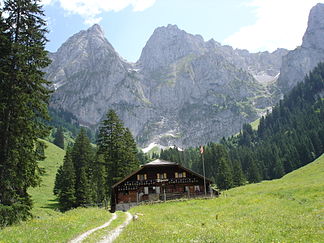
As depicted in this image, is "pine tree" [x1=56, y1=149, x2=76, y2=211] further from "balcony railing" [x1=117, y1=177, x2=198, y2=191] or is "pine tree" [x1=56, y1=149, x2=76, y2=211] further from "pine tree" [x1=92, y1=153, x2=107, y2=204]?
"balcony railing" [x1=117, y1=177, x2=198, y2=191]

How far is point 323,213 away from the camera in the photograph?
20.6 metres

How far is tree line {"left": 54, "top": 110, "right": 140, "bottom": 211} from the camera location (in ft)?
153

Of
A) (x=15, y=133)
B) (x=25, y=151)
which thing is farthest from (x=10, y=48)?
(x=25, y=151)

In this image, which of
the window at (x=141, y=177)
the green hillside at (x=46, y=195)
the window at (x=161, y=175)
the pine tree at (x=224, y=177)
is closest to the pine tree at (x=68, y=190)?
the green hillside at (x=46, y=195)

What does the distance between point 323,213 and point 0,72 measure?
26.6 metres

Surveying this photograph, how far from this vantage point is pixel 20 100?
69.9 feet

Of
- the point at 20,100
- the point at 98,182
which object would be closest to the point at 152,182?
the point at 98,182

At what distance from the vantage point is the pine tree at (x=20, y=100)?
20.7 metres

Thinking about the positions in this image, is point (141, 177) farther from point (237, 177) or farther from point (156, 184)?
point (237, 177)

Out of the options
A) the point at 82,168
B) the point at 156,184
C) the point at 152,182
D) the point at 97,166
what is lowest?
the point at 156,184

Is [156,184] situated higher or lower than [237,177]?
lower

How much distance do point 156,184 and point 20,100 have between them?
3579cm

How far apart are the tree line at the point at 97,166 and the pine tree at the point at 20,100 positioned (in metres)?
22.2

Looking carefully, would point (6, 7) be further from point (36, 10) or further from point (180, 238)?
point (180, 238)
